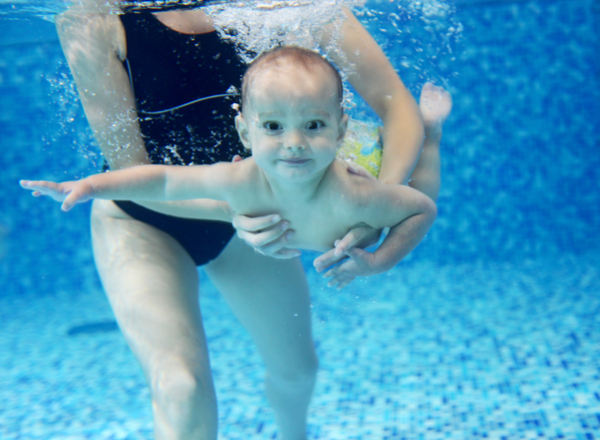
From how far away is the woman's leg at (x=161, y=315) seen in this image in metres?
1.91

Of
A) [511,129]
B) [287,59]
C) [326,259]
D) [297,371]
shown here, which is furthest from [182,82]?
[511,129]

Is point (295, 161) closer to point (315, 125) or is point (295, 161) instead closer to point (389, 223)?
point (315, 125)

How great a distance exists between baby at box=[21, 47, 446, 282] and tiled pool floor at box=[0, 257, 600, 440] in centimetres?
262

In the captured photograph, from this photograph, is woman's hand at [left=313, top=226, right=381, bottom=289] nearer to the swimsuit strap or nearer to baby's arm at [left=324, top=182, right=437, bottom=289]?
baby's arm at [left=324, top=182, right=437, bottom=289]

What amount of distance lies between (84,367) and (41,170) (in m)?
5.19

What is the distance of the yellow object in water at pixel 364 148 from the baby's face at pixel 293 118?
26.5 inches

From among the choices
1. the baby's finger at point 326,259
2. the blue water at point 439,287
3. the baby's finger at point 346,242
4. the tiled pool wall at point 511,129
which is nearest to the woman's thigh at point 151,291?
the baby's finger at point 326,259

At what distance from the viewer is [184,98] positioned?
230cm

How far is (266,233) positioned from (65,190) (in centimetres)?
75

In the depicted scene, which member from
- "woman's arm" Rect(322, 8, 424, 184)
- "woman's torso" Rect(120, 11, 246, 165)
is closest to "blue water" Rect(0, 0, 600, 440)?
"woman's arm" Rect(322, 8, 424, 184)

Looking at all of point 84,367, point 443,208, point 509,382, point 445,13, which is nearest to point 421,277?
point 443,208

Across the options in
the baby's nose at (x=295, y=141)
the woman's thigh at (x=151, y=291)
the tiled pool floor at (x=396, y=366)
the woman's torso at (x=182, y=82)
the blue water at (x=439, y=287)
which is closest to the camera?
the baby's nose at (x=295, y=141)

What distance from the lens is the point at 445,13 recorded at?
5.21m

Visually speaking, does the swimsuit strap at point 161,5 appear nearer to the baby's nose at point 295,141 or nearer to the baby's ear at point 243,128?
the baby's ear at point 243,128
